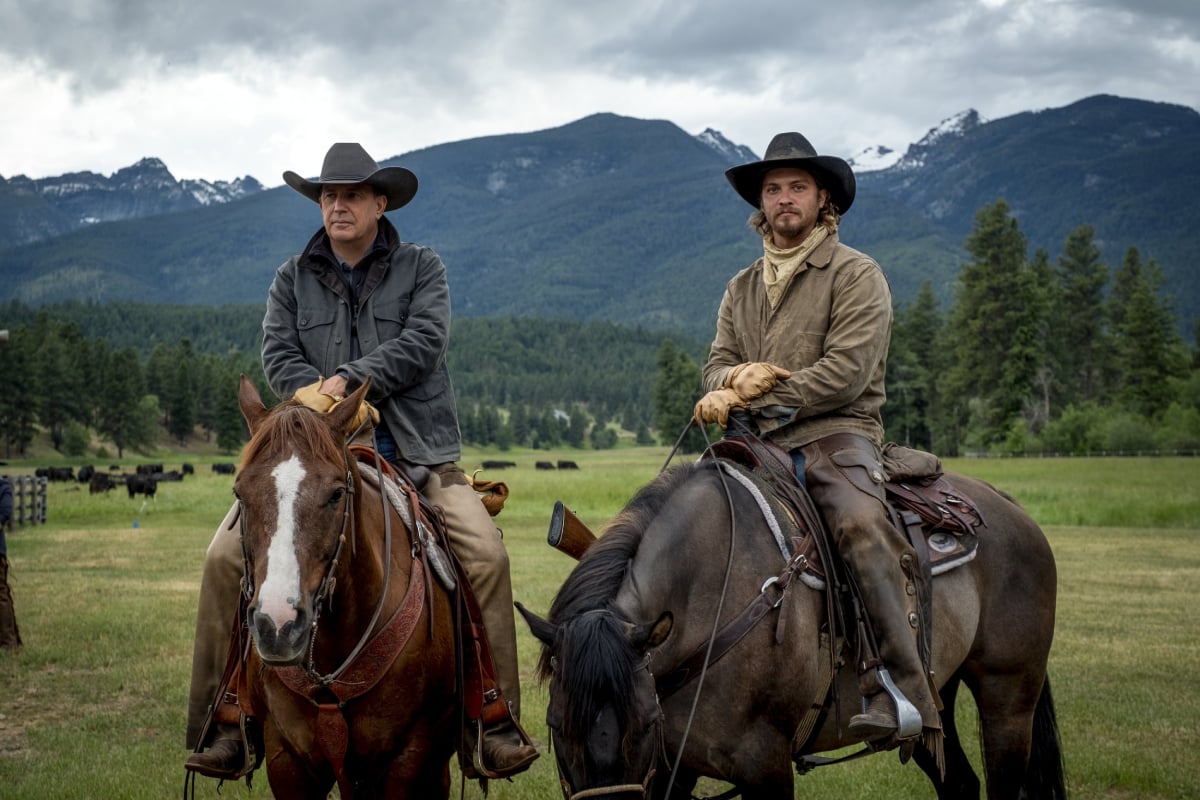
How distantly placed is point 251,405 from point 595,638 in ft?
5.31

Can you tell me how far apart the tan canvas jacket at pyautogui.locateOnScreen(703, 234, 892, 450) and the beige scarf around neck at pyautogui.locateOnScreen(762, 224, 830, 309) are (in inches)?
1.4

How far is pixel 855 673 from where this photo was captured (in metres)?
4.57

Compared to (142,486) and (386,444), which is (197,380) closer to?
(142,486)

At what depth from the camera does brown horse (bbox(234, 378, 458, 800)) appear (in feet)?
11.2

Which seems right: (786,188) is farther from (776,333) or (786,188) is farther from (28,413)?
(28,413)

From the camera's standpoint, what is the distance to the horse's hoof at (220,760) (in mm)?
4348

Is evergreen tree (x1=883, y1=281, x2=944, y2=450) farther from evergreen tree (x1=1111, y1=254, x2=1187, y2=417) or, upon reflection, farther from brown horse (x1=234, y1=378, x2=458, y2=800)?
brown horse (x1=234, y1=378, x2=458, y2=800)

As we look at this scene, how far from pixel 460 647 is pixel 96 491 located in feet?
144

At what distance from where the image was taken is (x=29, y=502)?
30406 millimetres

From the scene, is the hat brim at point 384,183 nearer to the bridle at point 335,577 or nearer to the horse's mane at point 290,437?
the bridle at point 335,577

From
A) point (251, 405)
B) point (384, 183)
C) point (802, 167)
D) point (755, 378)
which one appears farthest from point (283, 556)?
point (802, 167)

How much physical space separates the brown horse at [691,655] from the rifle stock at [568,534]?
395 millimetres

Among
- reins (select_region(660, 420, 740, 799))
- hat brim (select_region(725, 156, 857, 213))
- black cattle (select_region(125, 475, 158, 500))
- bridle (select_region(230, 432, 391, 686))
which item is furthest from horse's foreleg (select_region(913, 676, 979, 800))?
black cattle (select_region(125, 475, 158, 500))

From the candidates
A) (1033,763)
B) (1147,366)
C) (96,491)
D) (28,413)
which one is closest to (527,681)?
(1033,763)
